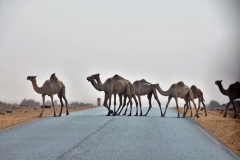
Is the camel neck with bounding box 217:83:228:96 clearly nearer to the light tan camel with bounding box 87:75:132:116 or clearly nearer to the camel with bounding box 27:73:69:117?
the light tan camel with bounding box 87:75:132:116

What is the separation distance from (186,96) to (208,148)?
14.9 m

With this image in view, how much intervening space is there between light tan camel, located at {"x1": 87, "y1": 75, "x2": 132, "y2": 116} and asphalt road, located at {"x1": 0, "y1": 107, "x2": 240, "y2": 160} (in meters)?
8.12

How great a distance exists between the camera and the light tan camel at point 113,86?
26312 millimetres

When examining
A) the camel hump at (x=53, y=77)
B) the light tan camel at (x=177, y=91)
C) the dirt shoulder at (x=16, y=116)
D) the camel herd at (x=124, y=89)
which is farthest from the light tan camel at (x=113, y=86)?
the dirt shoulder at (x=16, y=116)

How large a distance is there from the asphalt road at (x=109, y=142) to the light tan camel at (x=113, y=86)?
8.12m

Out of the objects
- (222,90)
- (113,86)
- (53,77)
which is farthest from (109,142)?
(222,90)

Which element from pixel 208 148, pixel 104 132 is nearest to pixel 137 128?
pixel 104 132

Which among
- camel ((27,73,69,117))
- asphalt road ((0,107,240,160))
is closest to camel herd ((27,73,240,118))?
camel ((27,73,69,117))

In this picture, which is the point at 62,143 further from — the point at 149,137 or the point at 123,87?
the point at 123,87

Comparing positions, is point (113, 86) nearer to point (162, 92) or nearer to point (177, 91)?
point (162, 92)

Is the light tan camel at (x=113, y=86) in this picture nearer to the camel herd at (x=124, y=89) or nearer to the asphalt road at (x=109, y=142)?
the camel herd at (x=124, y=89)

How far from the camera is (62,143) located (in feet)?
42.5

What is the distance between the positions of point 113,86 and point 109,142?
1347 cm

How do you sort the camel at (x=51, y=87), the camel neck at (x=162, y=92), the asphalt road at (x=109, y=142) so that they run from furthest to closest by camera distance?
the camel neck at (x=162, y=92) → the camel at (x=51, y=87) → the asphalt road at (x=109, y=142)
